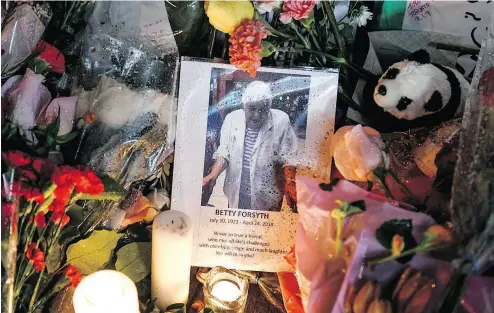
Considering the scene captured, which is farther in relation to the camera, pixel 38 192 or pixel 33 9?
pixel 33 9

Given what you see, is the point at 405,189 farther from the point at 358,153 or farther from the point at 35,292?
the point at 35,292

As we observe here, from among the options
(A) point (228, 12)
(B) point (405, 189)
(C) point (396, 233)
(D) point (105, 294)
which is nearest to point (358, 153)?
(B) point (405, 189)

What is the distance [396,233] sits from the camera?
28.6 inches

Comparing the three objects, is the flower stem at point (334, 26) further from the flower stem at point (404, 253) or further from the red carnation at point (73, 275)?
the red carnation at point (73, 275)

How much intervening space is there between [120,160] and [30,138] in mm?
136

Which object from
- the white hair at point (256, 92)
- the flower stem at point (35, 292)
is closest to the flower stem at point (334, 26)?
the white hair at point (256, 92)

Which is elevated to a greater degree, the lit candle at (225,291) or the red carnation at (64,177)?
the red carnation at (64,177)

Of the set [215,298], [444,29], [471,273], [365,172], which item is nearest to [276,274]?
[215,298]

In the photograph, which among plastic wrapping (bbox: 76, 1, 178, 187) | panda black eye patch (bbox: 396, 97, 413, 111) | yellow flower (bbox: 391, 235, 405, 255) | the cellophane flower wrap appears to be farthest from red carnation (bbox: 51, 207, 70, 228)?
panda black eye patch (bbox: 396, 97, 413, 111)

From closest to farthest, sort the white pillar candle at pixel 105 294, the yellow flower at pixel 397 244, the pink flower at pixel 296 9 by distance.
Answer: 1. the yellow flower at pixel 397 244
2. the white pillar candle at pixel 105 294
3. the pink flower at pixel 296 9

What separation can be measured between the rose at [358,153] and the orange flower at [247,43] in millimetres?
185

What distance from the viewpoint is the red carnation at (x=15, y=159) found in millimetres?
744

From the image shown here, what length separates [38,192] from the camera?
74 cm

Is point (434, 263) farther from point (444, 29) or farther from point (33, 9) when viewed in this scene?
Result: point (33, 9)
